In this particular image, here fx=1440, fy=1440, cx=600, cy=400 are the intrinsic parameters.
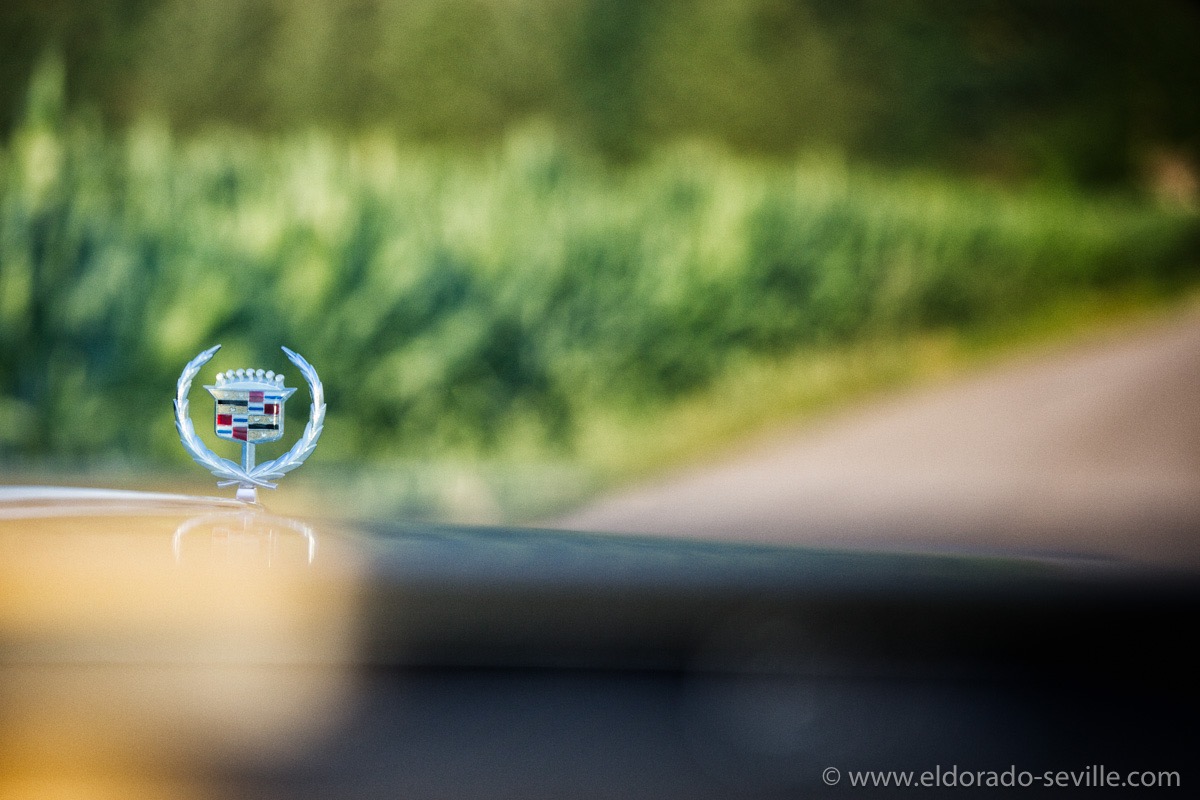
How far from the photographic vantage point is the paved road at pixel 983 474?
233 inches

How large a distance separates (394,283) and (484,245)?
679mm

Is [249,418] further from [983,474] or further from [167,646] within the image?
[983,474]

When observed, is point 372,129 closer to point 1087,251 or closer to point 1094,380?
point 1087,251

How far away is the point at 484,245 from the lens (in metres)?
8.24

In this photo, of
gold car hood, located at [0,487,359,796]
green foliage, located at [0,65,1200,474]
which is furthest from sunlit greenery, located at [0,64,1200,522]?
gold car hood, located at [0,487,359,796]

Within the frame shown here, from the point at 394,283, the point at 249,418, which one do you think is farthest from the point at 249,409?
the point at 394,283

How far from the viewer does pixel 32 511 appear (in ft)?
3.87

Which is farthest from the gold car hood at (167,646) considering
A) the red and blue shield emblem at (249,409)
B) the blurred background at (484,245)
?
the blurred background at (484,245)

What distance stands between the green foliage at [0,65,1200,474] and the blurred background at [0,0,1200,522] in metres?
0.02

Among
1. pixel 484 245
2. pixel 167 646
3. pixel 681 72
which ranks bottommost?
pixel 167 646

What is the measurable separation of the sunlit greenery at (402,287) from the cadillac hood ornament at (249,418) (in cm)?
524

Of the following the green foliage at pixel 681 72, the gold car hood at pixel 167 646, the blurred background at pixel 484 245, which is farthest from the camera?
the green foliage at pixel 681 72

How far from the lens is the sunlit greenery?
6.70m

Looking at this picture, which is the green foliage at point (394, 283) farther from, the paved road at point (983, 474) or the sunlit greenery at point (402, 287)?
the paved road at point (983, 474)
